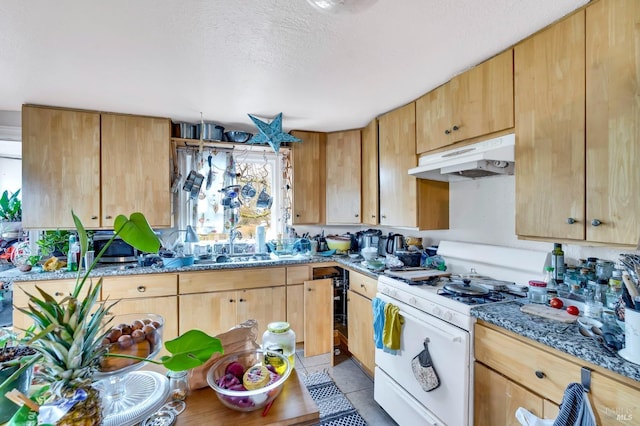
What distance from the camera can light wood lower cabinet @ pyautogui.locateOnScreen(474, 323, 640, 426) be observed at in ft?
3.11

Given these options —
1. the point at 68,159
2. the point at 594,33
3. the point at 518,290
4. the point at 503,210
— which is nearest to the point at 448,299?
the point at 518,290

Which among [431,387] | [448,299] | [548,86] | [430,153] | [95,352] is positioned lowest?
[431,387]

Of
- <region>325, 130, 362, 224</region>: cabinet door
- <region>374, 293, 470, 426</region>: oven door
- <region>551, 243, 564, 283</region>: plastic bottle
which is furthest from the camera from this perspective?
<region>325, 130, 362, 224</region>: cabinet door

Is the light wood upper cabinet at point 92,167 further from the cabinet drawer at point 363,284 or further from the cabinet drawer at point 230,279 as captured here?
the cabinet drawer at point 363,284

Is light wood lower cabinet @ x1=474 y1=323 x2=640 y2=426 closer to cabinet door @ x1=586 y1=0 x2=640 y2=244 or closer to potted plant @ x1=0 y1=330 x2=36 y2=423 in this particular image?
cabinet door @ x1=586 y1=0 x2=640 y2=244

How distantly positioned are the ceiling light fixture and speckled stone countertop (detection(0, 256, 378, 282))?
1.73 metres

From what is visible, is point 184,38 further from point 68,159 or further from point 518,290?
point 518,290

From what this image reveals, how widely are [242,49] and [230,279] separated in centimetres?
182

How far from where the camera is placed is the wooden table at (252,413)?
823 mm

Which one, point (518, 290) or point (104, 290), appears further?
point (104, 290)

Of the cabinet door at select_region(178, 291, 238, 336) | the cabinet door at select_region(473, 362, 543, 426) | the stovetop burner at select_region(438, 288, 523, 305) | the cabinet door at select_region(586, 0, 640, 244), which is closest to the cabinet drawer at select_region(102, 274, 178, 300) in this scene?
the cabinet door at select_region(178, 291, 238, 336)

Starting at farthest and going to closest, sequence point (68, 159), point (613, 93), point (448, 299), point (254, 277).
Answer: point (254, 277)
point (68, 159)
point (448, 299)
point (613, 93)

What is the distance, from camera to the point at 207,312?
8.38 feet

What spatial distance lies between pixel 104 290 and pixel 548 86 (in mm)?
3155
